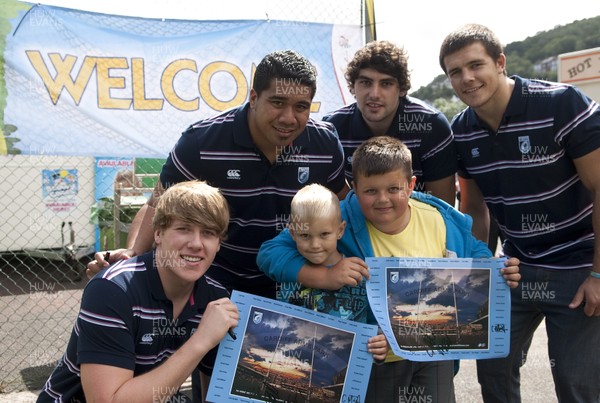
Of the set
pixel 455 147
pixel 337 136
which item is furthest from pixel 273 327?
pixel 455 147

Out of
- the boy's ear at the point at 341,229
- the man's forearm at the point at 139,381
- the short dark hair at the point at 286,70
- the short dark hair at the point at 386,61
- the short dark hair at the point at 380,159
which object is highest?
the short dark hair at the point at 386,61

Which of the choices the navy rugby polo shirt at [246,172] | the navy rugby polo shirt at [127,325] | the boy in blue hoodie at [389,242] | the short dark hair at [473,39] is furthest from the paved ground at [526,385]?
the short dark hair at [473,39]

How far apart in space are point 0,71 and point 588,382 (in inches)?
198

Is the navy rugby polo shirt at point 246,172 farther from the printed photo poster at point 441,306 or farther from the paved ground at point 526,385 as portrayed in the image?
the paved ground at point 526,385

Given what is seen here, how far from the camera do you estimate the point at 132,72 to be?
531 centimetres

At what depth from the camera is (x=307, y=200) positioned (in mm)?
2387

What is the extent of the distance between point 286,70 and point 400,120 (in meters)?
0.82

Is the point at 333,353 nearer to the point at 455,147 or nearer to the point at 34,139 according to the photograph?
the point at 455,147

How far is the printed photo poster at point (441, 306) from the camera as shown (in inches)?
92.2

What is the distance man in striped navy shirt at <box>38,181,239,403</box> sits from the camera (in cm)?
194

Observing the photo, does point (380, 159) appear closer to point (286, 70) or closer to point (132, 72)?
point (286, 70)

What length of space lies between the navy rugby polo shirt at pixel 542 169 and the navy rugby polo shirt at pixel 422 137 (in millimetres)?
158

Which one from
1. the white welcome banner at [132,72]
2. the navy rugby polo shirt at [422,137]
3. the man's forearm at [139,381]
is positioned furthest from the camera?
the white welcome banner at [132,72]

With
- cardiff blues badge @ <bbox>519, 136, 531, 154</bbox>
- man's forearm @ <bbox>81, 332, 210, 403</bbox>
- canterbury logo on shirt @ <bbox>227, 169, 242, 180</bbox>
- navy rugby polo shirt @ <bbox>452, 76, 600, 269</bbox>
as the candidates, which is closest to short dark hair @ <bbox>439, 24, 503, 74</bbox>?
navy rugby polo shirt @ <bbox>452, 76, 600, 269</bbox>
